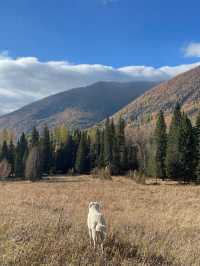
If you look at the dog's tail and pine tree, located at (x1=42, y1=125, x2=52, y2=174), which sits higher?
pine tree, located at (x1=42, y1=125, x2=52, y2=174)

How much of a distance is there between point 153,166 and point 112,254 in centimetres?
5913

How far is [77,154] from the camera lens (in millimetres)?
84312

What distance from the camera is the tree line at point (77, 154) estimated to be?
78438 mm

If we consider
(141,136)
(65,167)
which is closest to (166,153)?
(65,167)

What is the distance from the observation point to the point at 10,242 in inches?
267

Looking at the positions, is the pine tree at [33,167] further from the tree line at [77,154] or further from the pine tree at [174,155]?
the pine tree at [174,155]

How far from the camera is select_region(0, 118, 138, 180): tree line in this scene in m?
78.4

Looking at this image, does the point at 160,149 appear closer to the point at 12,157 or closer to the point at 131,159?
the point at 131,159

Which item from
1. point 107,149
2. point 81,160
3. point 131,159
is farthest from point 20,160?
point 131,159

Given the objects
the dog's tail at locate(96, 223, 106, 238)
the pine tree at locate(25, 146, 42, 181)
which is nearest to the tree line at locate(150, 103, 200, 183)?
the pine tree at locate(25, 146, 42, 181)

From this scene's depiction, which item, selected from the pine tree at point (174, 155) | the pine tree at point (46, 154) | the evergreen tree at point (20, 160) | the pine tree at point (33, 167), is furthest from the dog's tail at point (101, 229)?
the pine tree at point (46, 154)

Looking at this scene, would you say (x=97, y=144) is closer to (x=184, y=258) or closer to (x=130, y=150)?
(x=130, y=150)

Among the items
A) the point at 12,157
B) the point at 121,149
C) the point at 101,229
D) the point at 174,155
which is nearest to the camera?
the point at 101,229

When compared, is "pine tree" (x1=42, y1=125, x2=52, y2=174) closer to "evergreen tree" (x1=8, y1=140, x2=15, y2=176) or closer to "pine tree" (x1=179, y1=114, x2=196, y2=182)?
"evergreen tree" (x1=8, y1=140, x2=15, y2=176)
